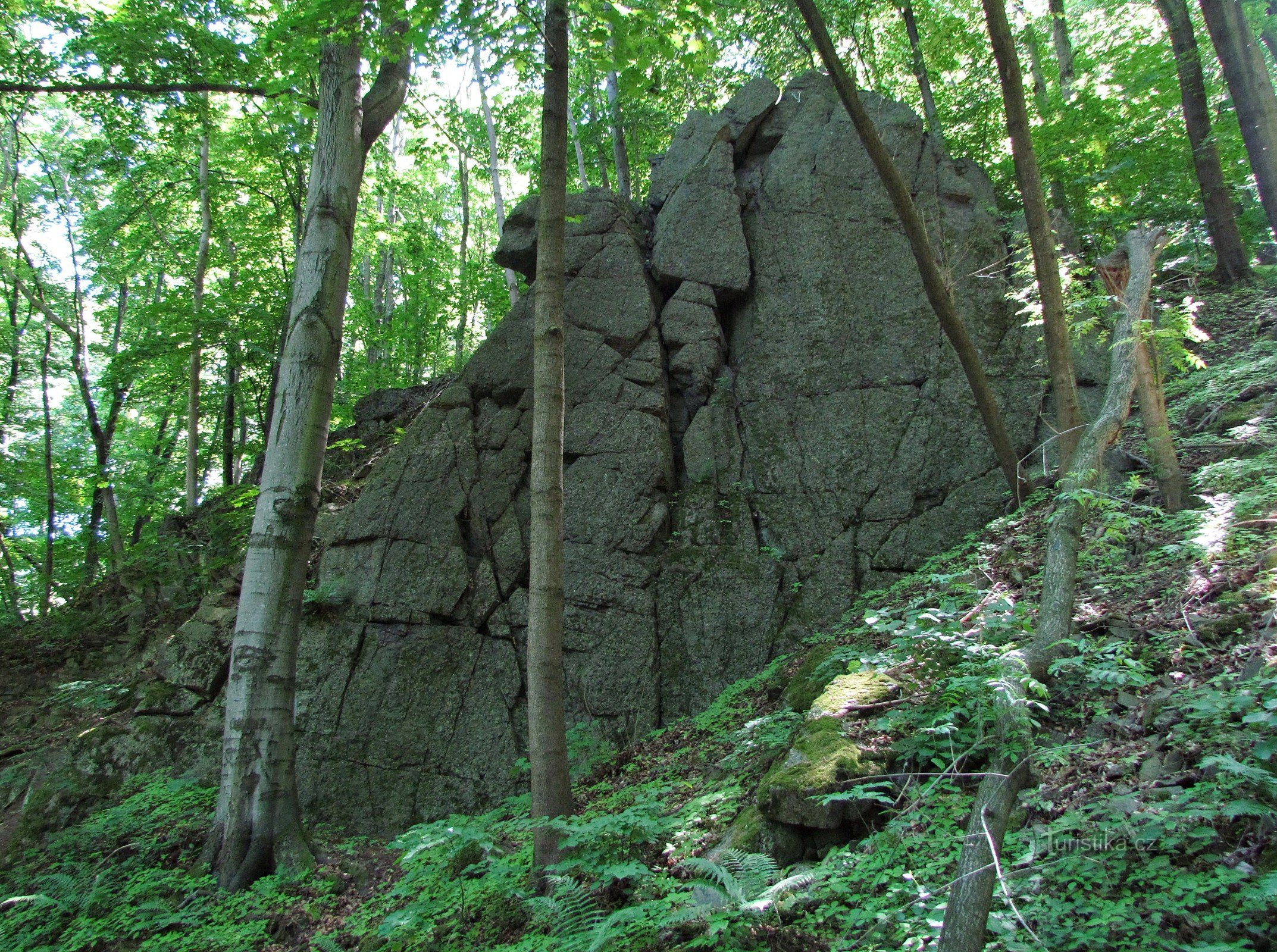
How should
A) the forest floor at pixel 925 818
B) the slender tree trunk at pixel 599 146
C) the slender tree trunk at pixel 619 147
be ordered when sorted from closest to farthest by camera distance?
the forest floor at pixel 925 818 < the slender tree trunk at pixel 619 147 < the slender tree trunk at pixel 599 146

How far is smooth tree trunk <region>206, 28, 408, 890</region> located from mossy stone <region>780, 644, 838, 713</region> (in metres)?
4.10

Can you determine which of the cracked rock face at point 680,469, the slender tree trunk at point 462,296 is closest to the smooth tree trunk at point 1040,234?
the cracked rock face at point 680,469

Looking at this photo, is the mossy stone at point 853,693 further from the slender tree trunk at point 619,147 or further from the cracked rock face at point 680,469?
the slender tree trunk at point 619,147

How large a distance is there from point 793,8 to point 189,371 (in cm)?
1264

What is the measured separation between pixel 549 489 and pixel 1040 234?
531 centimetres

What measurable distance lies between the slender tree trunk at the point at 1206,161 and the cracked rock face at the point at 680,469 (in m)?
3.32

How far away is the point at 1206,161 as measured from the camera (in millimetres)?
11117

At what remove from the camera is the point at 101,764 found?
7.40 m

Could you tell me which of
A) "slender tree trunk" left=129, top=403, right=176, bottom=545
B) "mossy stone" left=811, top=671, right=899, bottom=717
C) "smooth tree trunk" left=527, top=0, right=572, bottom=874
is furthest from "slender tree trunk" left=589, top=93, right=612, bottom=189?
"mossy stone" left=811, top=671, right=899, bottom=717

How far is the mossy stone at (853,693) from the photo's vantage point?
439 cm

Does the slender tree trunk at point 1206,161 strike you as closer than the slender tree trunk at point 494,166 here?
Yes

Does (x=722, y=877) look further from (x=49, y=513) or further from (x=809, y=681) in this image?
(x=49, y=513)

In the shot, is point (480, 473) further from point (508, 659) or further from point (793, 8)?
point (793, 8)

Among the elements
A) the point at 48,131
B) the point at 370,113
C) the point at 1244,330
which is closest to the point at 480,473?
the point at 370,113
